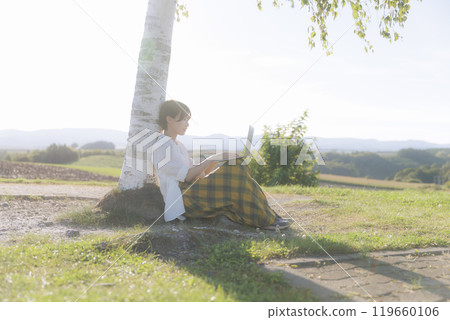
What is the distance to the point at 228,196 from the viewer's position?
5.06 metres

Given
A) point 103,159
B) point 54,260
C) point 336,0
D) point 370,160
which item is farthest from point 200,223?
point 370,160

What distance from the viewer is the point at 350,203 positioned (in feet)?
24.2

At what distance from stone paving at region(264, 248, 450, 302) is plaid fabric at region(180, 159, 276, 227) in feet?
4.77

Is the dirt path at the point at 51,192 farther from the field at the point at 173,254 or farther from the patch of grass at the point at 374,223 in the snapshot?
the patch of grass at the point at 374,223

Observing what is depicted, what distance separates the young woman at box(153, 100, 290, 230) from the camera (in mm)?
5047

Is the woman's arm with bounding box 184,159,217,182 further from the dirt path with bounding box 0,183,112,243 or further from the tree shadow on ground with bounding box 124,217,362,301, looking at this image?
the dirt path with bounding box 0,183,112,243

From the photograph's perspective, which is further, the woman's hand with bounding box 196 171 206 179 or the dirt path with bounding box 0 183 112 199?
the dirt path with bounding box 0 183 112 199

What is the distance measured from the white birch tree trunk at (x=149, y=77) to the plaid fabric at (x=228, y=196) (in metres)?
1.01

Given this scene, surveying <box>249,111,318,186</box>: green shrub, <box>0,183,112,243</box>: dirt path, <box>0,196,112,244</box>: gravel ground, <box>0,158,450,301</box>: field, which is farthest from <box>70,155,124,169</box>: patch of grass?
<box>0,158,450,301</box>: field

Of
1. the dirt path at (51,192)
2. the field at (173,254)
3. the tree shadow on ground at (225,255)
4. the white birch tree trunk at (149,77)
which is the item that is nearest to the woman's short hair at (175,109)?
the white birch tree trunk at (149,77)

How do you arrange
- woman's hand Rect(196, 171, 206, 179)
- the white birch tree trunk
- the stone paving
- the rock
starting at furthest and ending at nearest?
the white birch tree trunk
woman's hand Rect(196, 171, 206, 179)
the rock
the stone paving

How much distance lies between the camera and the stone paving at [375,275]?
2928 millimetres

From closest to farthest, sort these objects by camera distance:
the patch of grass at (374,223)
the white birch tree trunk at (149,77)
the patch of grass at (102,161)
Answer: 1. the patch of grass at (374,223)
2. the white birch tree trunk at (149,77)
3. the patch of grass at (102,161)
